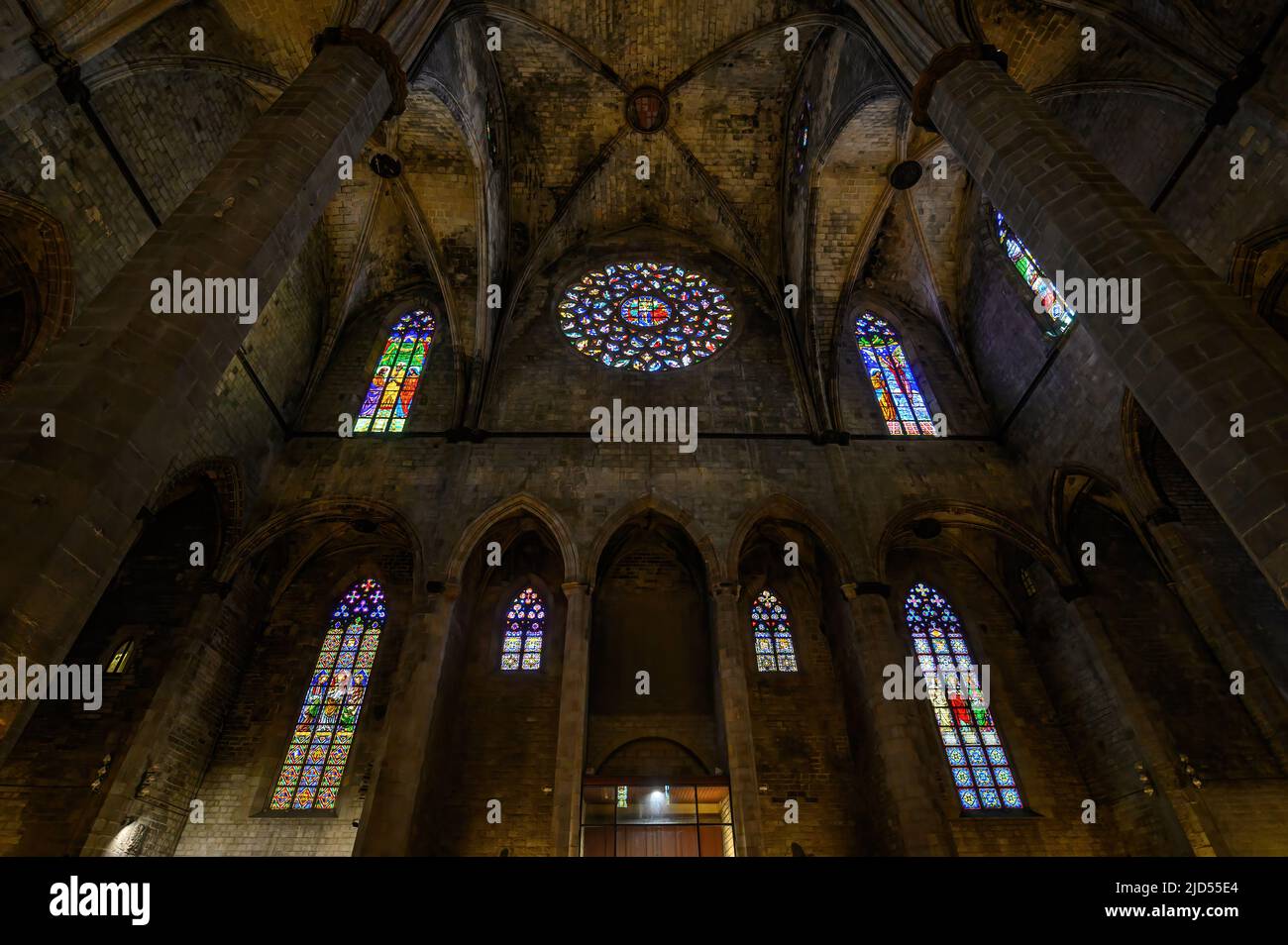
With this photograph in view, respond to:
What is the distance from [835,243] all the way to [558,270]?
6608 mm

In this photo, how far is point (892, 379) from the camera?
14.3m

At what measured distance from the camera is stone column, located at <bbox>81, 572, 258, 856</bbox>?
8.66 m

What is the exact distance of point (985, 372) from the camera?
545 inches

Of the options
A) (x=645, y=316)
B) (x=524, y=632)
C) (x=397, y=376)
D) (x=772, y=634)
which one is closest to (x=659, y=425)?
(x=645, y=316)

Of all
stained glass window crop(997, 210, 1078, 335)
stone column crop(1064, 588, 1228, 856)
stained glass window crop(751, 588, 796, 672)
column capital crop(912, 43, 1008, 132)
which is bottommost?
stone column crop(1064, 588, 1228, 856)

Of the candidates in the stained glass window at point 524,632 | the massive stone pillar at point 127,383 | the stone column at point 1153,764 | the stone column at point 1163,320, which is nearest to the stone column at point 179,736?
the massive stone pillar at point 127,383

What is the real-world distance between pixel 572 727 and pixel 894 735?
447 cm

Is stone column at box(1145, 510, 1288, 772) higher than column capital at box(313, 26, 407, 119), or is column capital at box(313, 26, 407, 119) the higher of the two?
column capital at box(313, 26, 407, 119)

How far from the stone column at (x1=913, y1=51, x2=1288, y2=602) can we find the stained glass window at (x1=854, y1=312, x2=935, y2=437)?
6814 millimetres

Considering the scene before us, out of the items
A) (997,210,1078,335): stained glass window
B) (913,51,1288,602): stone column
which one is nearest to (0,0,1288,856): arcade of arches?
(913,51,1288,602): stone column

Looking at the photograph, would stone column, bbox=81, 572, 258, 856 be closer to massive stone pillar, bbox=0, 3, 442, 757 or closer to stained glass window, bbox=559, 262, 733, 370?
massive stone pillar, bbox=0, 3, 442, 757
